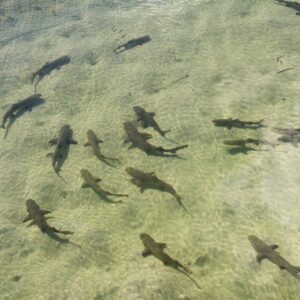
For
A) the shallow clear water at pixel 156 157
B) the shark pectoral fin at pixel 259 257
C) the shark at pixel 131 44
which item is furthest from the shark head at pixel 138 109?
the shark pectoral fin at pixel 259 257

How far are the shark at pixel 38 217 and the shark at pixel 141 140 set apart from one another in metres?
2.40

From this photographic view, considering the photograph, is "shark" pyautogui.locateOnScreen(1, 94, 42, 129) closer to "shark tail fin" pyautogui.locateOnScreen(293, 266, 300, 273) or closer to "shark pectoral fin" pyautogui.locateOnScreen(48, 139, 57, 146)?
"shark pectoral fin" pyautogui.locateOnScreen(48, 139, 57, 146)

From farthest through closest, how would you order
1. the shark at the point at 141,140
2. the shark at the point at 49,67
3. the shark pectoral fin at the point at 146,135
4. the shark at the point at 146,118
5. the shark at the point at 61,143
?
the shark at the point at 49,67, the shark at the point at 146,118, the shark at the point at 61,143, the shark pectoral fin at the point at 146,135, the shark at the point at 141,140

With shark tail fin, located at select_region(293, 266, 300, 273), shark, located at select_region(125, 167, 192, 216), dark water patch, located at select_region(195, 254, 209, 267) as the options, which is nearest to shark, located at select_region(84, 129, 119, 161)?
shark, located at select_region(125, 167, 192, 216)

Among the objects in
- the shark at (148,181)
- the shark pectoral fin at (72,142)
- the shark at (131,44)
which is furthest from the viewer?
the shark at (131,44)

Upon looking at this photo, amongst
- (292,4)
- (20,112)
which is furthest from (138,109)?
(292,4)

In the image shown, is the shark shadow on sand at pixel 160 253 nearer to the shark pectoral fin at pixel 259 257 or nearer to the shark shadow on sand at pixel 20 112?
the shark pectoral fin at pixel 259 257

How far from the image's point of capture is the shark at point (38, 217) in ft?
29.5

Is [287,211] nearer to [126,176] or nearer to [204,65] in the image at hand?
[126,176]

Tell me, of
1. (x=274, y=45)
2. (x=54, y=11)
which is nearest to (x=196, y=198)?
(x=274, y=45)

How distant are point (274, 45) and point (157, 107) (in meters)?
3.96

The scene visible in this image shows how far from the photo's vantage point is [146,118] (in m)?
11.0

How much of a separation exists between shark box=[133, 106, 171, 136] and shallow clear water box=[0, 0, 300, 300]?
151mm

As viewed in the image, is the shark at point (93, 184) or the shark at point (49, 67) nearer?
the shark at point (93, 184)
